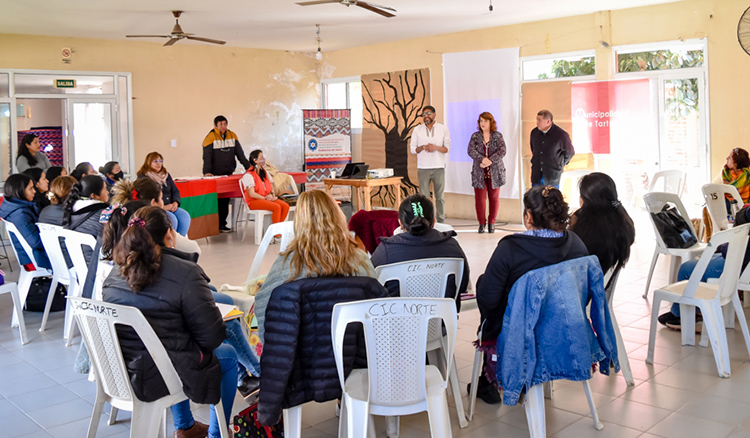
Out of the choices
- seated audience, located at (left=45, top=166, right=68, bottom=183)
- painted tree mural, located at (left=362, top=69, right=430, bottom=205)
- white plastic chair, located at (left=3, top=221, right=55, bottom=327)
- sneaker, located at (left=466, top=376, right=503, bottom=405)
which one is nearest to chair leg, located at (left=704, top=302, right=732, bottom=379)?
sneaker, located at (left=466, top=376, right=503, bottom=405)

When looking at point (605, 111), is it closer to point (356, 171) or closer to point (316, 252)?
point (356, 171)

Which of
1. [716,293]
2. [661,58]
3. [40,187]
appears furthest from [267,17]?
[716,293]

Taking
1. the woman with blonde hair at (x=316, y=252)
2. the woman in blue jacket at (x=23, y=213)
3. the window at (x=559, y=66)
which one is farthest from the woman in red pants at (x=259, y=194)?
the woman with blonde hair at (x=316, y=252)

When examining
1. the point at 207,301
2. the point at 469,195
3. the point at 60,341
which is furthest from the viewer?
the point at 469,195

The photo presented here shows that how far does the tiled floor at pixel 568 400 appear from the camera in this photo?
3193 millimetres

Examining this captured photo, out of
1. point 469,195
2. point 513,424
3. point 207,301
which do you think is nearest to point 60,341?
point 207,301

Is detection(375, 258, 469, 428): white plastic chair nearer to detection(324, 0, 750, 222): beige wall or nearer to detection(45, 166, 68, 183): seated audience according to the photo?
detection(45, 166, 68, 183): seated audience

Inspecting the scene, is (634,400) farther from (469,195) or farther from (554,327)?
(469,195)

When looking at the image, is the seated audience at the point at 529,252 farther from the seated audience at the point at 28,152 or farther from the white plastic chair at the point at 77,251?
the seated audience at the point at 28,152

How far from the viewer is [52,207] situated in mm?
5125

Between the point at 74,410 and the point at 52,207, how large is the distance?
2.07 meters

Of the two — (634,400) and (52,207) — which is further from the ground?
(52,207)

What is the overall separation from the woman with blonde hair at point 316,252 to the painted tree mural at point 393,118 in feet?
27.9

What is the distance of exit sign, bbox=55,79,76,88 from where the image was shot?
397 inches
